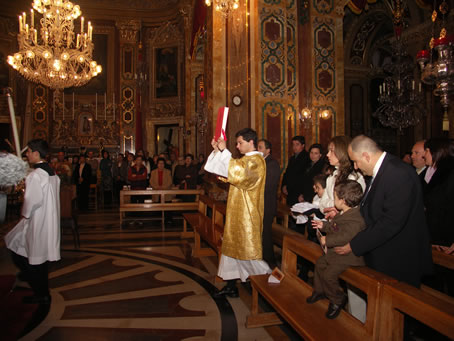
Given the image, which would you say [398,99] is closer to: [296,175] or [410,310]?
[296,175]

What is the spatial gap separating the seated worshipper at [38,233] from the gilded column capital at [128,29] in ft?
53.4

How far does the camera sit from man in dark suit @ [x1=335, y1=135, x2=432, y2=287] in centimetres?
206

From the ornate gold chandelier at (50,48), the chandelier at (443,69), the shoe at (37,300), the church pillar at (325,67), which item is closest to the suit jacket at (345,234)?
the shoe at (37,300)

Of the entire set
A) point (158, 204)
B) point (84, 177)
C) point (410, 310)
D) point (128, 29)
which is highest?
point (128, 29)

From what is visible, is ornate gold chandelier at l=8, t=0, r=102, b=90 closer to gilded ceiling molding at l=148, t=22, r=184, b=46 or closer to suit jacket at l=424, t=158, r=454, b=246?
gilded ceiling molding at l=148, t=22, r=184, b=46

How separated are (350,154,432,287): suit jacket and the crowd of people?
697 centimetres

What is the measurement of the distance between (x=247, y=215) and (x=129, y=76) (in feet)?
54.5

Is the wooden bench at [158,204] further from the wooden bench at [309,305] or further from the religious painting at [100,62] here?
the religious painting at [100,62]

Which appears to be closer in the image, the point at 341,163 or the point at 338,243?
the point at 338,243

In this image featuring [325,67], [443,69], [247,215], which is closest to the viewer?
[247,215]

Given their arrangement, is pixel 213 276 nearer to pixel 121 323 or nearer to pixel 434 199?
pixel 121 323

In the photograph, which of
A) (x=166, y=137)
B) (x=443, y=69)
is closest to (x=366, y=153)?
(x=443, y=69)

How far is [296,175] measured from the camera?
5.43 metres

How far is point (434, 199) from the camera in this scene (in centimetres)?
311
